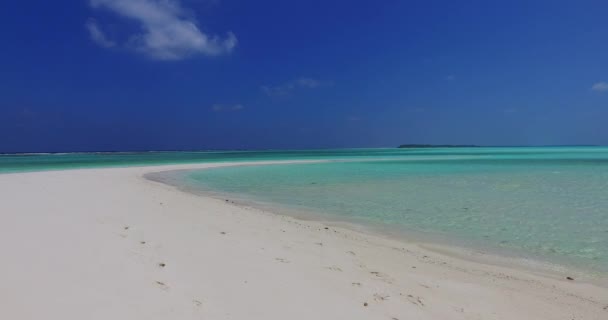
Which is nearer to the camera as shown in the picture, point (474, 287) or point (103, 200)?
point (474, 287)

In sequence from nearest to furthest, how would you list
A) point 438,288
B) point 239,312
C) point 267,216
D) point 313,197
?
1. point 239,312
2. point 438,288
3. point 267,216
4. point 313,197

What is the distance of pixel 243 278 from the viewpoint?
366cm

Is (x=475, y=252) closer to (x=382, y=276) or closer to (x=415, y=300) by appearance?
(x=382, y=276)

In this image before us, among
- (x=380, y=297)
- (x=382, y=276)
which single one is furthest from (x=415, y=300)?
(x=382, y=276)

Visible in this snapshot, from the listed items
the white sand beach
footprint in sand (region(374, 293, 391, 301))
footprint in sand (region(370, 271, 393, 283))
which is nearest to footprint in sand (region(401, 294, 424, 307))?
the white sand beach

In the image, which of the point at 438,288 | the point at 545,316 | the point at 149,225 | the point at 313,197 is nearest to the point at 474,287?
the point at 438,288

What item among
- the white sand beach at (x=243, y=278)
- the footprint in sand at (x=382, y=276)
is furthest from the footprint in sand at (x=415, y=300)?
the footprint in sand at (x=382, y=276)

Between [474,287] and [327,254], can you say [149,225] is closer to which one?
[327,254]

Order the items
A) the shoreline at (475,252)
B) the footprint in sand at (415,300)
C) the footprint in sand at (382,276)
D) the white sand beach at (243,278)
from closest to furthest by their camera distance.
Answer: the white sand beach at (243,278) → the footprint in sand at (415,300) → the footprint in sand at (382,276) → the shoreline at (475,252)

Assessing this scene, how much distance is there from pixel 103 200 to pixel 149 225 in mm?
3884

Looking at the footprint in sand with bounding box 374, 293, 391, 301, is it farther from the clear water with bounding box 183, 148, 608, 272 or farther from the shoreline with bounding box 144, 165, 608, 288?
the clear water with bounding box 183, 148, 608, 272

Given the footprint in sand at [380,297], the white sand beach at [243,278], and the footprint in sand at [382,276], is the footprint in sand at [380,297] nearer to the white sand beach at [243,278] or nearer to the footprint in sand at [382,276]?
the white sand beach at [243,278]

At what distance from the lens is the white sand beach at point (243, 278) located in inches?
115

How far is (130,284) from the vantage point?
127 inches
